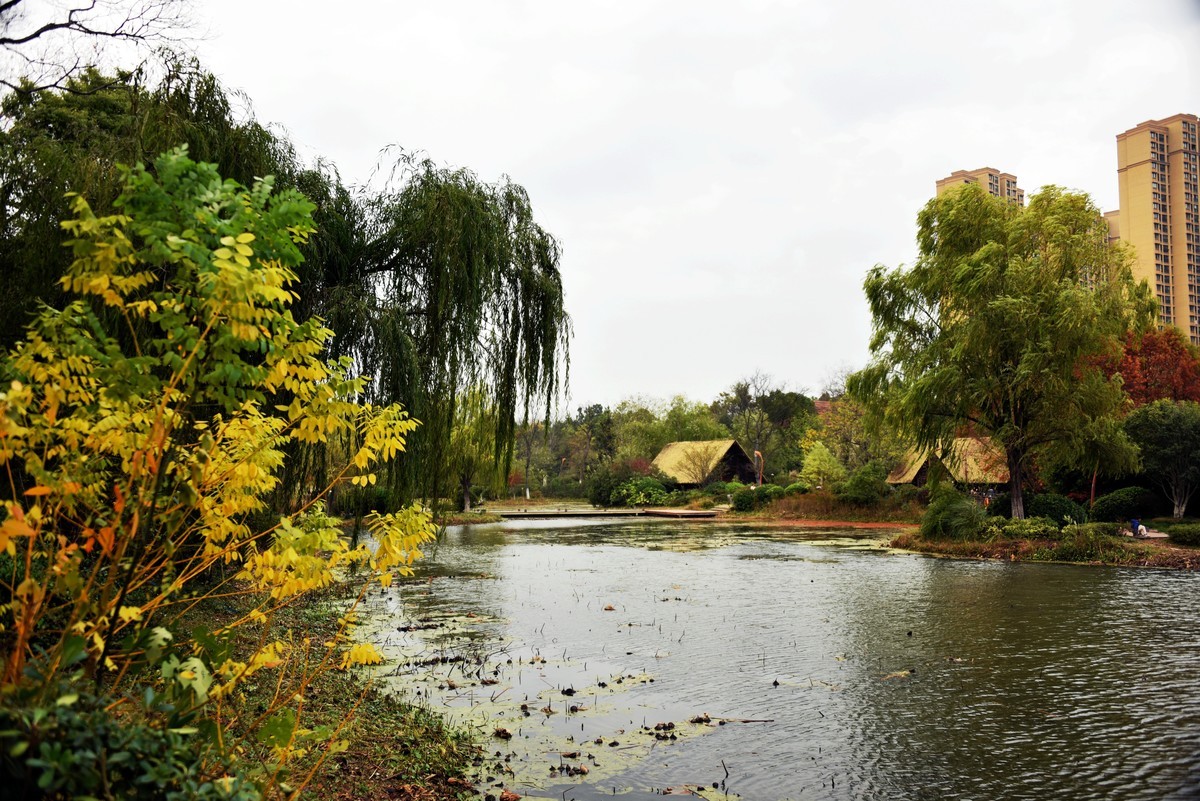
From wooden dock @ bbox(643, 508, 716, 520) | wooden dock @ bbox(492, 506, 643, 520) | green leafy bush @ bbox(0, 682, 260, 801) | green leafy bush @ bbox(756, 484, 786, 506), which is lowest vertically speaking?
wooden dock @ bbox(492, 506, 643, 520)

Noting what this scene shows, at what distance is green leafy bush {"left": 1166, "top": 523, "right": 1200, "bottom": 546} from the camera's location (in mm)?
19078

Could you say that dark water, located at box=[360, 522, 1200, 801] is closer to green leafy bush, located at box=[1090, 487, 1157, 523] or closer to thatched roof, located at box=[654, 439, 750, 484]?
green leafy bush, located at box=[1090, 487, 1157, 523]

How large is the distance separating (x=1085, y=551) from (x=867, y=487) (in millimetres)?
14282

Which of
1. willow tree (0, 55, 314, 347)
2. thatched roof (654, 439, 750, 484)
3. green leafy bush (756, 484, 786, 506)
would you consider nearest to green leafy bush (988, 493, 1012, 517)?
green leafy bush (756, 484, 786, 506)

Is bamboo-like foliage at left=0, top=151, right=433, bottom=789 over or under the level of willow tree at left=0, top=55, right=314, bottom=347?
under

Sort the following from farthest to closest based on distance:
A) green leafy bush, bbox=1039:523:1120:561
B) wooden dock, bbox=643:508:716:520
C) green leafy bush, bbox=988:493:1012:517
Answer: wooden dock, bbox=643:508:716:520 < green leafy bush, bbox=988:493:1012:517 < green leafy bush, bbox=1039:523:1120:561

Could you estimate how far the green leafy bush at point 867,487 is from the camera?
3238cm

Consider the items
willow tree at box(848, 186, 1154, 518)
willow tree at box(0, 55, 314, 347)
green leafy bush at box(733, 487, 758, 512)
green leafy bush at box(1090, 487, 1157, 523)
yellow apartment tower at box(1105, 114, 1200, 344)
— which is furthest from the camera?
green leafy bush at box(733, 487, 758, 512)

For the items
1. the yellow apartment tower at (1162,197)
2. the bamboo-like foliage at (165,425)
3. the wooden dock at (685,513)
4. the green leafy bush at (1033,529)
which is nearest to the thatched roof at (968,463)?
the green leafy bush at (1033,529)

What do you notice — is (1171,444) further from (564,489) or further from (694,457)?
(564,489)

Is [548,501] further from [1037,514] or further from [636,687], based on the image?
[636,687]

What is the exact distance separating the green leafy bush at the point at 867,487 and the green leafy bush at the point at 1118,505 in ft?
31.7

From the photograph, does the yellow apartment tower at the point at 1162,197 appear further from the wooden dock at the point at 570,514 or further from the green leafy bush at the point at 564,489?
the green leafy bush at the point at 564,489

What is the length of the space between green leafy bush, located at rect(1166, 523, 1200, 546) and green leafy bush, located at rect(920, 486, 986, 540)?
13.4ft
